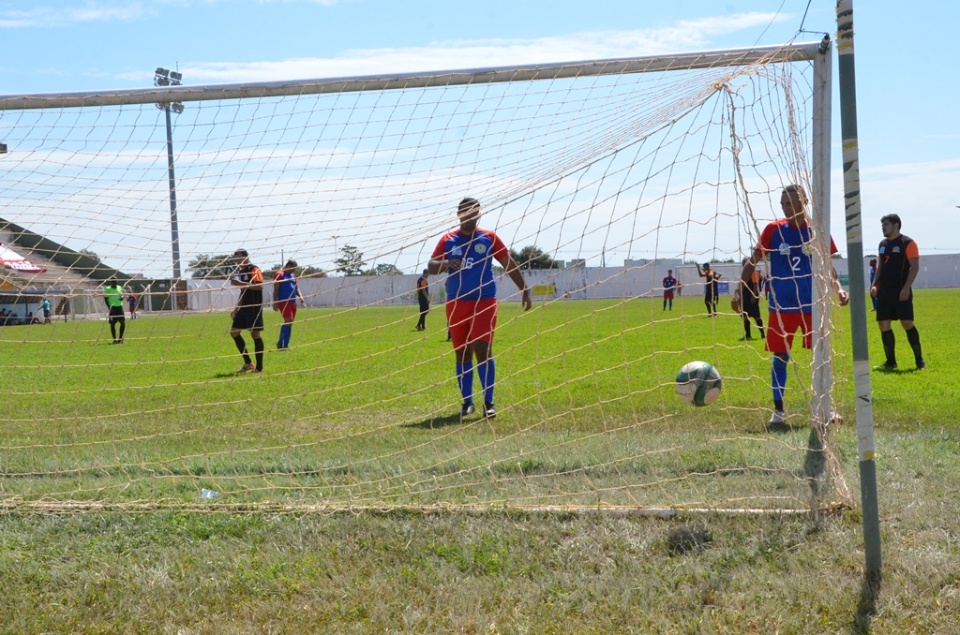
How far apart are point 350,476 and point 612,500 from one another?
1.68m

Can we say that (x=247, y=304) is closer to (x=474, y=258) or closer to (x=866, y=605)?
(x=474, y=258)

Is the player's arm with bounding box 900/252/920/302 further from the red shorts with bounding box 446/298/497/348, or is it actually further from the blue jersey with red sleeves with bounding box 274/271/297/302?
the blue jersey with red sleeves with bounding box 274/271/297/302

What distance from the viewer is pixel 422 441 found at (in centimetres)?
658

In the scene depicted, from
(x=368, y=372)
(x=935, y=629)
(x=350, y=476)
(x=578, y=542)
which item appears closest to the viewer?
(x=935, y=629)

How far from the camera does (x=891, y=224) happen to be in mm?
9789

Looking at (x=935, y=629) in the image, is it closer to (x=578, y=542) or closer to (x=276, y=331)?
(x=578, y=542)

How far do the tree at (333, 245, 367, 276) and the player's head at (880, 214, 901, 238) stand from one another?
7014mm

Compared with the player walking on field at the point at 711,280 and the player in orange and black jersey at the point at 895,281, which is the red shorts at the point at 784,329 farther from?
the player in orange and black jersey at the point at 895,281

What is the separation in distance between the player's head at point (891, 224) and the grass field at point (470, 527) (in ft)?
8.94

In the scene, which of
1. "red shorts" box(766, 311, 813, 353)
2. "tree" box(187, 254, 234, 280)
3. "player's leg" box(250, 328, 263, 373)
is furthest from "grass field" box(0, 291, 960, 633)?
"player's leg" box(250, 328, 263, 373)

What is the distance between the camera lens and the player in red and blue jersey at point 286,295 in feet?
18.1

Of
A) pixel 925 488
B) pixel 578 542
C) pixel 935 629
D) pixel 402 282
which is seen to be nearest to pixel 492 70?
pixel 402 282

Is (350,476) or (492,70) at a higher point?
(492,70)

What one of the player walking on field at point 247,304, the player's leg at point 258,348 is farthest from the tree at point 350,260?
the player's leg at point 258,348
